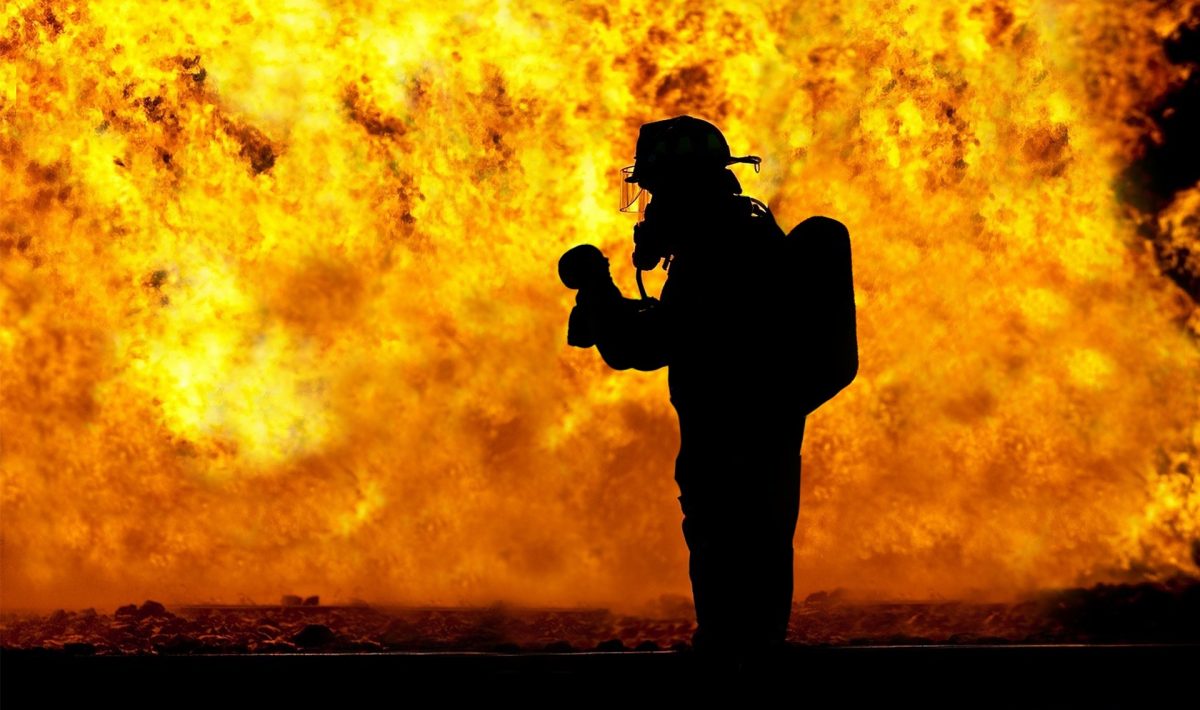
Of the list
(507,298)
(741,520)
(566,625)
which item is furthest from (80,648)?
(741,520)

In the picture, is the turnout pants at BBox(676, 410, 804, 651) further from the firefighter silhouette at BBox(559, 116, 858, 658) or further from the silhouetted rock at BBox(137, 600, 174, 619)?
the silhouetted rock at BBox(137, 600, 174, 619)

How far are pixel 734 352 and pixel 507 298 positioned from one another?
5.03 m

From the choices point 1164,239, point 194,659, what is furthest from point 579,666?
point 1164,239

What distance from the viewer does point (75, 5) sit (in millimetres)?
7586

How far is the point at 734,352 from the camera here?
9.21ft

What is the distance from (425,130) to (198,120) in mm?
1501

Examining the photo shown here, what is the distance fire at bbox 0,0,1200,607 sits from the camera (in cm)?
761

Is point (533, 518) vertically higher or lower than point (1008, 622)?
higher

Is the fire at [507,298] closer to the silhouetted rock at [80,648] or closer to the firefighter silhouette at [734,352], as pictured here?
the silhouetted rock at [80,648]

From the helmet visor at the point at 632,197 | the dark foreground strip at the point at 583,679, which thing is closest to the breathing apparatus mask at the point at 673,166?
the helmet visor at the point at 632,197

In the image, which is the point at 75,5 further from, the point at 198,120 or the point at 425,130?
the point at 425,130

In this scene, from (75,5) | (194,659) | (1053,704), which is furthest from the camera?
(75,5)

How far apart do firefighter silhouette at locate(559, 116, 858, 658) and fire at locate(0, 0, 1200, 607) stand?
4.65 m

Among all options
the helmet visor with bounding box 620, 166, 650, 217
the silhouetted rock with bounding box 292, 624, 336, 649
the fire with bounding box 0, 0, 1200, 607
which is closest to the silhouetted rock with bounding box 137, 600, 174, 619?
the fire with bounding box 0, 0, 1200, 607
